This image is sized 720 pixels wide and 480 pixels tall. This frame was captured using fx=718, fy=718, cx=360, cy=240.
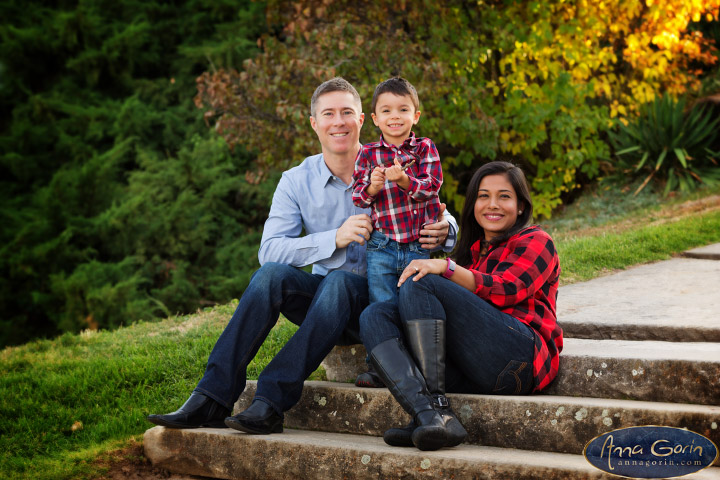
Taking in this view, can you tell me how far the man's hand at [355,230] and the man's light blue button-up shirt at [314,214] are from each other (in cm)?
15

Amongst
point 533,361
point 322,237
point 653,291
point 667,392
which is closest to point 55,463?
point 322,237

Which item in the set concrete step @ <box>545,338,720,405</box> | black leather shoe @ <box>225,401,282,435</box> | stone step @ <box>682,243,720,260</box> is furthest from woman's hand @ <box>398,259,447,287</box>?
stone step @ <box>682,243,720,260</box>

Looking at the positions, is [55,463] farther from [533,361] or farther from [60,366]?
[533,361]

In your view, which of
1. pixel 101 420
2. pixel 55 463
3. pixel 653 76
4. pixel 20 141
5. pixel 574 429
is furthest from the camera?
pixel 20 141

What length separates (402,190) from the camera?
3.26m

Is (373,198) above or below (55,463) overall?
above

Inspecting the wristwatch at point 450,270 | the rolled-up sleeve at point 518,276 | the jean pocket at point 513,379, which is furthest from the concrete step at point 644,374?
the wristwatch at point 450,270

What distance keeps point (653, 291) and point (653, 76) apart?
687 centimetres

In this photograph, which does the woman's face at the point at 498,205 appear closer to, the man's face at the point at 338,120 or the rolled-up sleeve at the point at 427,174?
the rolled-up sleeve at the point at 427,174

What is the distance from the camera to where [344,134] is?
3562 mm

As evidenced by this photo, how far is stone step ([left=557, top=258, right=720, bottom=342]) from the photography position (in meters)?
3.65

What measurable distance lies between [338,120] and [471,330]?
1.29 metres

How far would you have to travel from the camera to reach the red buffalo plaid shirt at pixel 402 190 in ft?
10.6

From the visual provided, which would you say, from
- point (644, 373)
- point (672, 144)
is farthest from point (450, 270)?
point (672, 144)
